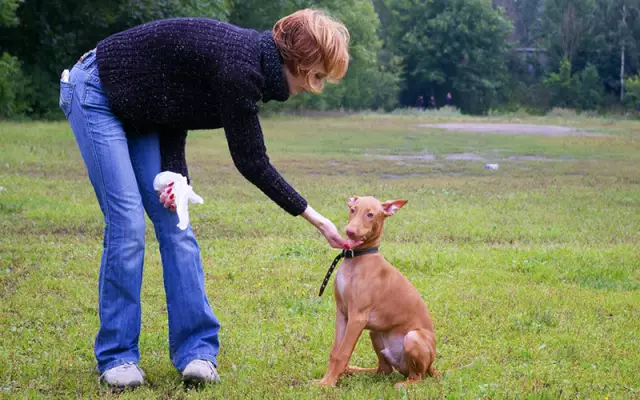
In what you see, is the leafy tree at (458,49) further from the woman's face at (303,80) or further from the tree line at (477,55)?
the woman's face at (303,80)

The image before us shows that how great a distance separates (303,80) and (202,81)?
1.59 ft

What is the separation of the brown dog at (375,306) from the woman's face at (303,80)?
0.61m

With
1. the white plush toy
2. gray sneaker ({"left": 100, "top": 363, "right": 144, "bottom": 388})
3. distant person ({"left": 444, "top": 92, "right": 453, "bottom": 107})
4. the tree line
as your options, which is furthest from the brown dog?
distant person ({"left": 444, "top": 92, "right": 453, "bottom": 107})

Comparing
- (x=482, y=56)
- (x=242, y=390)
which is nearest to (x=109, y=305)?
(x=242, y=390)

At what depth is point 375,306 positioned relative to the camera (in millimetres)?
4379

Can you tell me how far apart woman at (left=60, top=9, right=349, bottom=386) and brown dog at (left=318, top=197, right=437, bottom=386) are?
0.23 meters

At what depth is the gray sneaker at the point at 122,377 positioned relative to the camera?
14.1ft

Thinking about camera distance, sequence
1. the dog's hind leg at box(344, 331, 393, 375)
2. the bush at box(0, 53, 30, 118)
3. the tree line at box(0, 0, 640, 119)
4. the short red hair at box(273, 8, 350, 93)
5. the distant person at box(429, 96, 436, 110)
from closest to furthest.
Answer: the short red hair at box(273, 8, 350, 93), the dog's hind leg at box(344, 331, 393, 375), the bush at box(0, 53, 30, 118), the tree line at box(0, 0, 640, 119), the distant person at box(429, 96, 436, 110)

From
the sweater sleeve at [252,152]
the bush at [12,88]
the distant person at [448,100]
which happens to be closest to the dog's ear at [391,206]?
the sweater sleeve at [252,152]

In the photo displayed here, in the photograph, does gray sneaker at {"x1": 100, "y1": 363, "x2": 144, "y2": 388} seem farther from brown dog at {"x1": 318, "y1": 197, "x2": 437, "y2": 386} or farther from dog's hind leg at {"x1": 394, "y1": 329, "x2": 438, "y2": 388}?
dog's hind leg at {"x1": 394, "y1": 329, "x2": 438, "y2": 388}

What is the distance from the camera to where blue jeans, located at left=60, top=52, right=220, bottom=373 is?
4.27 metres

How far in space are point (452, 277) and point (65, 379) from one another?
12.2 ft

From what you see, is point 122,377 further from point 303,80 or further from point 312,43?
point 312,43

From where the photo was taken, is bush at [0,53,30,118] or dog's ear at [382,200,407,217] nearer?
dog's ear at [382,200,407,217]
